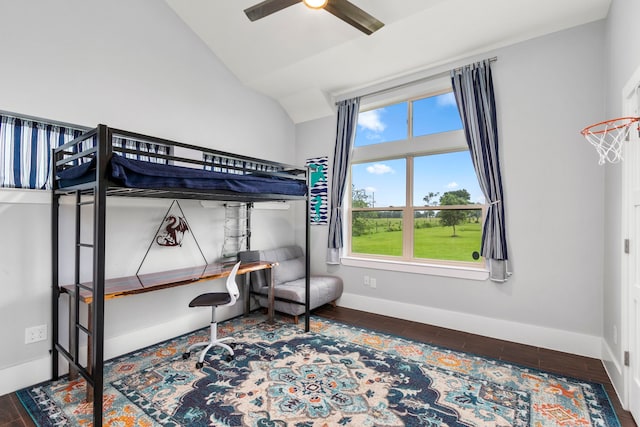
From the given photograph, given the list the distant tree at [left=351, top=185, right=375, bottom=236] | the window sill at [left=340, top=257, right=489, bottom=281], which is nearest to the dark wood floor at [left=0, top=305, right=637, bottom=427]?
the window sill at [left=340, top=257, right=489, bottom=281]

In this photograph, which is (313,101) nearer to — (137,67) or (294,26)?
(294,26)

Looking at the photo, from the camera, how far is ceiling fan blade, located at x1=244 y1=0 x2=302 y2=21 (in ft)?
7.22

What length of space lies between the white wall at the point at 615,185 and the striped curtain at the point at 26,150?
13.3 ft

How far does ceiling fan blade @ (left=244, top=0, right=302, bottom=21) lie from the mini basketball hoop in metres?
2.13

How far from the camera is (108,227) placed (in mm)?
2746

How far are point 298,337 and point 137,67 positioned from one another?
120 inches

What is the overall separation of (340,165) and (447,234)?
1.60 metres

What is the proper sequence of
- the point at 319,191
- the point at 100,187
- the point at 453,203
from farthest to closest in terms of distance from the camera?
the point at 319,191 < the point at 453,203 < the point at 100,187

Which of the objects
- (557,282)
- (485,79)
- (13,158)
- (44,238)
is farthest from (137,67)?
(557,282)

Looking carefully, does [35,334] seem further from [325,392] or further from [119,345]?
[325,392]

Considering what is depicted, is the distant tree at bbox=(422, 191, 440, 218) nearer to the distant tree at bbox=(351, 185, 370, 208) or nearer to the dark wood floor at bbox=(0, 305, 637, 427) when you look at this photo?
the distant tree at bbox=(351, 185, 370, 208)

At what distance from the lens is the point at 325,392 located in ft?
7.20

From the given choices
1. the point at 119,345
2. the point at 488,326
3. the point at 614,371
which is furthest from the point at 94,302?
the point at 614,371

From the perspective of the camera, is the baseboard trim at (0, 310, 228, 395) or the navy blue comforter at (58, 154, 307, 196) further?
the baseboard trim at (0, 310, 228, 395)
